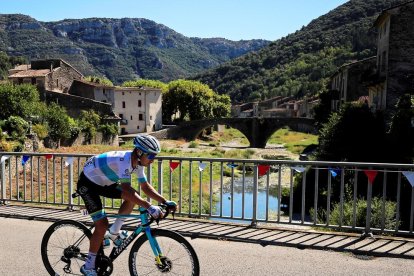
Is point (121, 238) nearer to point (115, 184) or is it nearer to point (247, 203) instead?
point (115, 184)

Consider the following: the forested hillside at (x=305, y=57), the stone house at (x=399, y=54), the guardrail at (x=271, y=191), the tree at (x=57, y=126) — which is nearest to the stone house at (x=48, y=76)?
the tree at (x=57, y=126)

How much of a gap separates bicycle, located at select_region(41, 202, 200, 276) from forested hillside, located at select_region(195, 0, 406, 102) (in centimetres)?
11248

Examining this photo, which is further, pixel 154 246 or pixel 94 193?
pixel 94 193

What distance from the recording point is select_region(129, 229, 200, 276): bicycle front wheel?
4.22m

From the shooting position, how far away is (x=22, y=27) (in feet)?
649

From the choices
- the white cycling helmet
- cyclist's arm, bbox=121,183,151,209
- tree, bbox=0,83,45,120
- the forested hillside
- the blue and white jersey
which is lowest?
cyclist's arm, bbox=121,183,151,209

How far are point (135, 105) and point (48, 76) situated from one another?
16.7 m

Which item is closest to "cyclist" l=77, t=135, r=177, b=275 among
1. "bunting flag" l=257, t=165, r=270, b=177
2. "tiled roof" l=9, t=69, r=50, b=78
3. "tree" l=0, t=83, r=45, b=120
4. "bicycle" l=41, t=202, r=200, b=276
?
"bicycle" l=41, t=202, r=200, b=276

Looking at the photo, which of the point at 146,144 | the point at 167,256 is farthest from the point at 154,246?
the point at 146,144

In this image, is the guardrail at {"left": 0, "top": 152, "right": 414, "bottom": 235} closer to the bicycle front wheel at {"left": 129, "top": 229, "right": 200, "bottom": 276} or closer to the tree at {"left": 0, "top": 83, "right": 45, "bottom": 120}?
the bicycle front wheel at {"left": 129, "top": 229, "right": 200, "bottom": 276}

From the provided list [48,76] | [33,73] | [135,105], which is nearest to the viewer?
[48,76]

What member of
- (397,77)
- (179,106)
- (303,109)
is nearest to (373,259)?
(397,77)

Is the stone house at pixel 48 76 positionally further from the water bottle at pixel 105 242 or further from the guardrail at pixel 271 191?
the water bottle at pixel 105 242

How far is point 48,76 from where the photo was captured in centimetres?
5278
